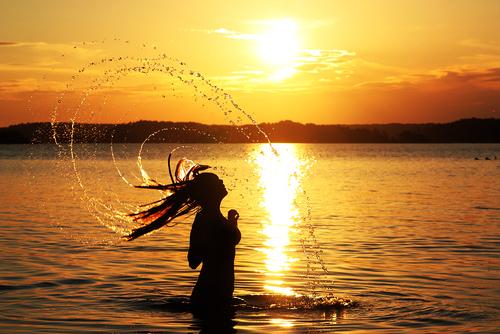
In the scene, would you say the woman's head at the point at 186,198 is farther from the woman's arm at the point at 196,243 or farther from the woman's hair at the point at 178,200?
the woman's arm at the point at 196,243

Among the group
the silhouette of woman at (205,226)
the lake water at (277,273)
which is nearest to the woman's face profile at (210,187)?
the silhouette of woman at (205,226)

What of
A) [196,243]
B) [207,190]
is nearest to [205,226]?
[196,243]

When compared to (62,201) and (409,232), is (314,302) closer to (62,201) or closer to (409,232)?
(409,232)

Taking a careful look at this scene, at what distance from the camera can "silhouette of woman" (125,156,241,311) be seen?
13.1 m

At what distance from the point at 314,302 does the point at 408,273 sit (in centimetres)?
464

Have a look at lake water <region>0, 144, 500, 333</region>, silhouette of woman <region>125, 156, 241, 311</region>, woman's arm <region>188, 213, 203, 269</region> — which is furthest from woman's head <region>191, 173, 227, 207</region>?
lake water <region>0, 144, 500, 333</region>

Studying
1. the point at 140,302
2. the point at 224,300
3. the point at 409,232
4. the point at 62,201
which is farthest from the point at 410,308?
the point at 62,201

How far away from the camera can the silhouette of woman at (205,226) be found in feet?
43.1

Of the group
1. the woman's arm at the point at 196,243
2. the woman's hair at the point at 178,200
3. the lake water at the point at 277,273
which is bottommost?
the lake water at the point at 277,273

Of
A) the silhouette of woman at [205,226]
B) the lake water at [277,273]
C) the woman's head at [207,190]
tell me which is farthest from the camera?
the lake water at [277,273]

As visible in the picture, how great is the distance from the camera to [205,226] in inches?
516

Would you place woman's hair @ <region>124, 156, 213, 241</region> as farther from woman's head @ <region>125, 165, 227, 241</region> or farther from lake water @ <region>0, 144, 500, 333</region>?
lake water @ <region>0, 144, 500, 333</region>

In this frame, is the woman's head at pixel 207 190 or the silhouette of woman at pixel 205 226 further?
the woman's head at pixel 207 190

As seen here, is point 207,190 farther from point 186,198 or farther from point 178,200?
point 178,200
